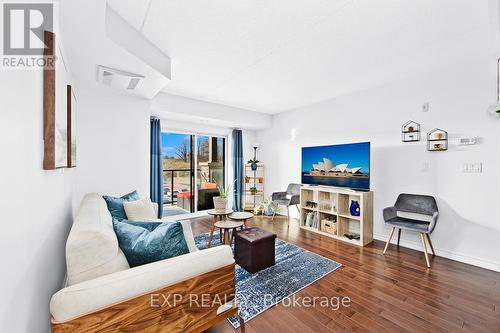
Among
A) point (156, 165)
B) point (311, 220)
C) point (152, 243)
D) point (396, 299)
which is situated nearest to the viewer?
point (152, 243)

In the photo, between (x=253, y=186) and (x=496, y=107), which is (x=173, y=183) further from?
(x=496, y=107)

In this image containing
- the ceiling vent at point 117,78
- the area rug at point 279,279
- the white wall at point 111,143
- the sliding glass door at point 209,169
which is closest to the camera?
the area rug at point 279,279

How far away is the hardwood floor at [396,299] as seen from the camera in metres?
1.73

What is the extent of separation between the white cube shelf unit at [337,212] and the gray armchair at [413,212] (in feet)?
1.11

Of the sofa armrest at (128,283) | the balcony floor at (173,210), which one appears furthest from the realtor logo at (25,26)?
the balcony floor at (173,210)

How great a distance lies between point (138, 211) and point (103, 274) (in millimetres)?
1624

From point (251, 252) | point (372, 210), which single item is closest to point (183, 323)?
point (251, 252)

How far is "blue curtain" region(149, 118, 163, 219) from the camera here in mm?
4238

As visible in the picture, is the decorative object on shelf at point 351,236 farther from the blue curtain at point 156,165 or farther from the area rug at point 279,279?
the blue curtain at point 156,165

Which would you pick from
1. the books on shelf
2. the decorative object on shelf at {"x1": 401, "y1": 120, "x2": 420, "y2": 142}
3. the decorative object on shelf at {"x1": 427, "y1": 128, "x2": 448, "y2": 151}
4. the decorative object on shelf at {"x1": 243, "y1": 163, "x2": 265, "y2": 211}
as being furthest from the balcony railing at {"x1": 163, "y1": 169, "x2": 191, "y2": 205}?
the decorative object on shelf at {"x1": 427, "y1": 128, "x2": 448, "y2": 151}

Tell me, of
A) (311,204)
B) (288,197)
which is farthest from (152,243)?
(288,197)

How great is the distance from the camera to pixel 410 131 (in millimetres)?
3266

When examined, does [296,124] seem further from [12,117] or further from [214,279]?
[12,117]

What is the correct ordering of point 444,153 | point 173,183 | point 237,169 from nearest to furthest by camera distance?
point 444,153 → point 173,183 → point 237,169
